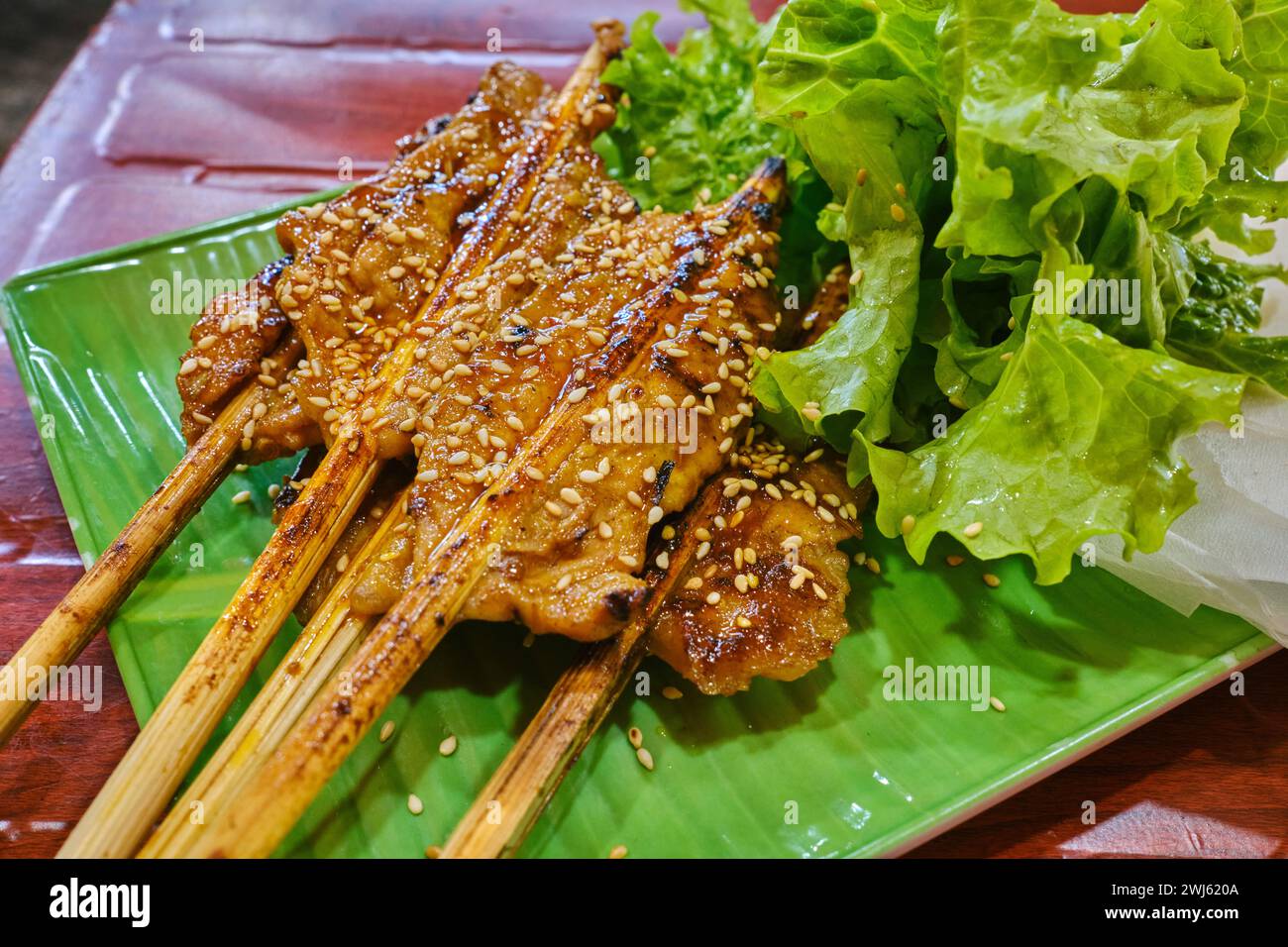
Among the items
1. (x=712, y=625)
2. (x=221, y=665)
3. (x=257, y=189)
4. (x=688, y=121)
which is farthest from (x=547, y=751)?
(x=257, y=189)

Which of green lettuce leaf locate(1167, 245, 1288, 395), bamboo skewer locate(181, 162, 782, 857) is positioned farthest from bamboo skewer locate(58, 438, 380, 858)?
green lettuce leaf locate(1167, 245, 1288, 395)

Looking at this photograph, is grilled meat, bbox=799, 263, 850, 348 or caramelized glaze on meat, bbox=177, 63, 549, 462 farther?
grilled meat, bbox=799, 263, 850, 348

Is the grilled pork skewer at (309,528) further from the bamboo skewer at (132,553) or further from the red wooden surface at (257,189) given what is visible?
the red wooden surface at (257,189)

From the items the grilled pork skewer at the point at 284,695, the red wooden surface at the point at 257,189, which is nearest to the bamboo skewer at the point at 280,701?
the grilled pork skewer at the point at 284,695

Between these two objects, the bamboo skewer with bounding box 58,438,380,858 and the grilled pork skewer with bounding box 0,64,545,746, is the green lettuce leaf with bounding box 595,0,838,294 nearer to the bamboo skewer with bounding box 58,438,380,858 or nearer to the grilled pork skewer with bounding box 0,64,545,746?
the grilled pork skewer with bounding box 0,64,545,746

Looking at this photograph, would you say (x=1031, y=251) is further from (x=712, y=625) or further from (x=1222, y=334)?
(x=712, y=625)

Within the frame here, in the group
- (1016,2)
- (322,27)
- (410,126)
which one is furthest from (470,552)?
(322,27)
